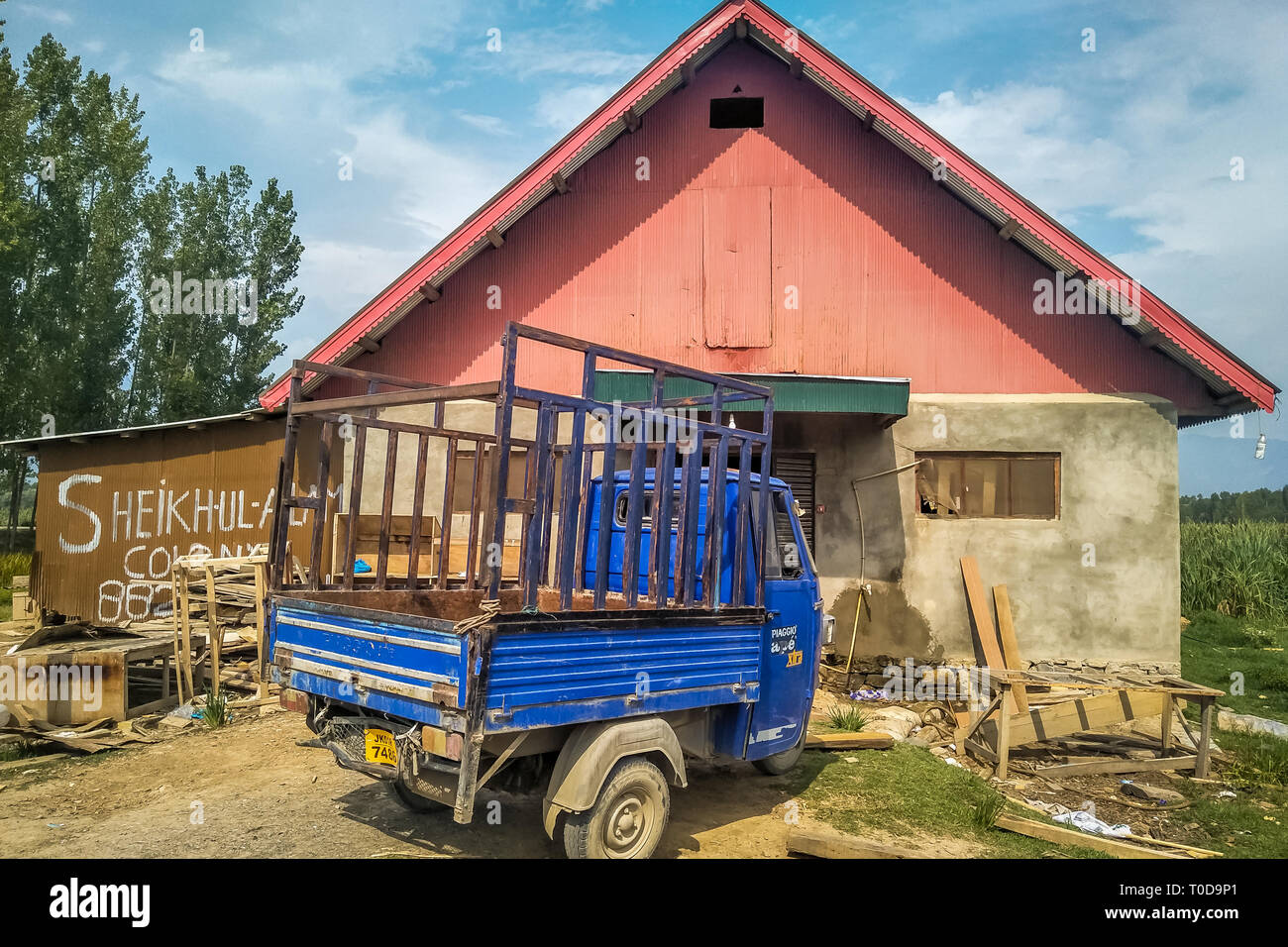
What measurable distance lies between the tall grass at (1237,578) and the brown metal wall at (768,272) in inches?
470

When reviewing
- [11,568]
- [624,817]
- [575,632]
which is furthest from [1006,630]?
[11,568]

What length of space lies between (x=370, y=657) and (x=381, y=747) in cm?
50

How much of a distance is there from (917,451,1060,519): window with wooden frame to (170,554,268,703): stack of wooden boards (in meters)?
7.62

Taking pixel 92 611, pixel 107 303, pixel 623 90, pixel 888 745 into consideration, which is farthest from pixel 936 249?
pixel 107 303

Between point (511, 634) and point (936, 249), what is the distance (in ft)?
28.9

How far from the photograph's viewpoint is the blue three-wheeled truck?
3994 mm

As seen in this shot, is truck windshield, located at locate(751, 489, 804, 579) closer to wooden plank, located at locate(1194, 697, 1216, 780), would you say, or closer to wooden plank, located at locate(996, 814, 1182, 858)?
wooden plank, located at locate(996, 814, 1182, 858)

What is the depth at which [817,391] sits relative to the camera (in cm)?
949

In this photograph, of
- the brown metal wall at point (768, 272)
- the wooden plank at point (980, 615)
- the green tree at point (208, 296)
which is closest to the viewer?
the wooden plank at point (980, 615)

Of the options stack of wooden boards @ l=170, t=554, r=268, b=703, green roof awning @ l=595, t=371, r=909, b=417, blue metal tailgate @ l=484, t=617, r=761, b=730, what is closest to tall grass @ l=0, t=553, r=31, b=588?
stack of wooden boards @ l=170, t=554, r=268, b=703

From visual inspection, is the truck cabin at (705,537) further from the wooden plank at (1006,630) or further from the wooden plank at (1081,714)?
the wooden plank at (1006,630)

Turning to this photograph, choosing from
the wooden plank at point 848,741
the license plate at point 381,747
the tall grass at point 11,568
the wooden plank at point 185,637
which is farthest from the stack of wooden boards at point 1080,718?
the tall grass at point 11,568

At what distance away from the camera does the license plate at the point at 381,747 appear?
439cm

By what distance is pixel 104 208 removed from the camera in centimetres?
2645
